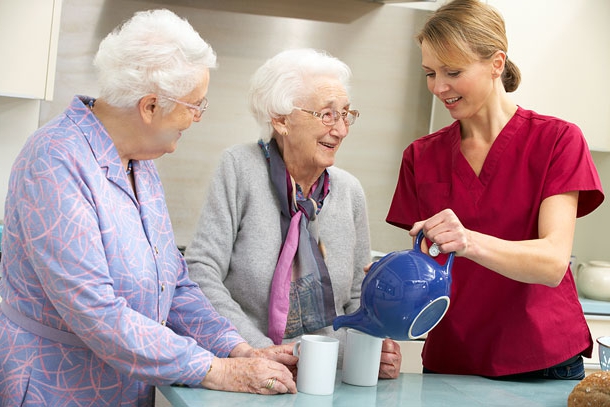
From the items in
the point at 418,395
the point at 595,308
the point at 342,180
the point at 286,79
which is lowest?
the point at 595,308

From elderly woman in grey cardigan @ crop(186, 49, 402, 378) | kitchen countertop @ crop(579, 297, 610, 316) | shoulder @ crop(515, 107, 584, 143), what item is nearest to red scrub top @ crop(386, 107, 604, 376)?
shoulder @ crop(515, 107, 584, 143)

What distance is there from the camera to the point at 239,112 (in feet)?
10.4

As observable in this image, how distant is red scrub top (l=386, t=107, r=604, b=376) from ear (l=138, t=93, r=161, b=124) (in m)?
0.67

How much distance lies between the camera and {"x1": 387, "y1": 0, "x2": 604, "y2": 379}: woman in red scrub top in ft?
5.18

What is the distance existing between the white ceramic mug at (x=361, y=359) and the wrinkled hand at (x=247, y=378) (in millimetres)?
141

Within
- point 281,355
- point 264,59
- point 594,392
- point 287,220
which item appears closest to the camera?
point 594,392

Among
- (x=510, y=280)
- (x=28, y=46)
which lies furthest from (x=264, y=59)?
(x=510, y=280)

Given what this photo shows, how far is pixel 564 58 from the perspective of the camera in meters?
3.09

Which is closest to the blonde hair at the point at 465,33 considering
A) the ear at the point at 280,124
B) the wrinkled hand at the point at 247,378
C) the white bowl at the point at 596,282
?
the ear at the point at 280,124

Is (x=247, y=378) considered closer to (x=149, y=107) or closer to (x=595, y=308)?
(x=149, y=107)

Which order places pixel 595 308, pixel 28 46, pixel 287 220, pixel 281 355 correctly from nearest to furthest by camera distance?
pixel 281 355 → pixel 287 220 → pixel 28 46 → pixel 595 308

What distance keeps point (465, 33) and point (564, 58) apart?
164 cm

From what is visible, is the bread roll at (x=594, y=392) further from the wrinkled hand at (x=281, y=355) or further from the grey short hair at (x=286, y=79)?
the grey short hair at (x=286, y=79)

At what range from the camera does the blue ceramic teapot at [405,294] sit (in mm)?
1300
